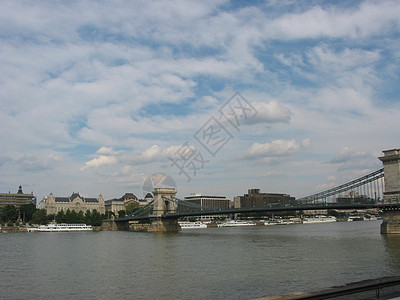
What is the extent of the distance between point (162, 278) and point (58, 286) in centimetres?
535

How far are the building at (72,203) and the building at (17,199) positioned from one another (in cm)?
2255

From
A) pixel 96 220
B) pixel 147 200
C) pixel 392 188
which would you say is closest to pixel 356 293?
pixel 392 188

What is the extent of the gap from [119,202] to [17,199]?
44086mm

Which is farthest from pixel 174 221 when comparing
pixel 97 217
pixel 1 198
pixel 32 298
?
pixel 1 198

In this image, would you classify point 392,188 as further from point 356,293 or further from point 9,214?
point 9,214

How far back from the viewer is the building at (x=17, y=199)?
169m

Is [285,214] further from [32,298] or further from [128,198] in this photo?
[32,298]

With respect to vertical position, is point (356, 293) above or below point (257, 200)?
above

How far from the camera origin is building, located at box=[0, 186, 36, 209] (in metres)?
169

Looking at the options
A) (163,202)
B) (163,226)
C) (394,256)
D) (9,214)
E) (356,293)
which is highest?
(163,202)

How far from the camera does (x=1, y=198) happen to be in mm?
169000

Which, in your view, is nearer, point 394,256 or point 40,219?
point 394,256

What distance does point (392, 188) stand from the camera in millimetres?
44875

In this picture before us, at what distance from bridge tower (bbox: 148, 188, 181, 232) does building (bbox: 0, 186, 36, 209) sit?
99.7 metres
